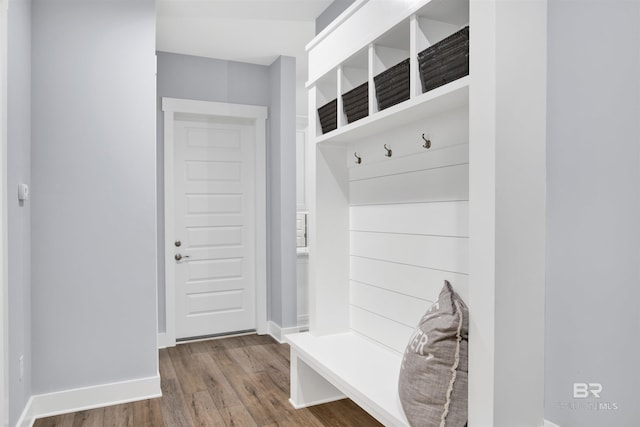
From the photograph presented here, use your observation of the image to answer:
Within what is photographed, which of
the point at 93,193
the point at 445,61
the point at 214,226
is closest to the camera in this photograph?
the point at 445,61

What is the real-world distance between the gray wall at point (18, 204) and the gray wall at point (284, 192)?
1.97m

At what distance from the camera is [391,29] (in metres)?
1.90

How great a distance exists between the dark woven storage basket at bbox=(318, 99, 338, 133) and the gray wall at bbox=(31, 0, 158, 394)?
1.10m

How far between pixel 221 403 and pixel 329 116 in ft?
6.14

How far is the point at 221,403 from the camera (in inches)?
105

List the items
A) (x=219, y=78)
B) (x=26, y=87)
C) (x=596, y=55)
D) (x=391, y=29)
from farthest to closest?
(x=219, y=78) → (x=26, y=87) → (x=391, y=29) → (x=596, y=55)

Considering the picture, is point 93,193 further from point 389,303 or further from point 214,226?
point 389,303

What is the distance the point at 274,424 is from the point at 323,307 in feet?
2.28

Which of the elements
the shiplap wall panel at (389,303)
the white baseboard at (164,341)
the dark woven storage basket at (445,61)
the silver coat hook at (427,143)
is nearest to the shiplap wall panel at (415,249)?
the shiplap wall panel at (389,303)

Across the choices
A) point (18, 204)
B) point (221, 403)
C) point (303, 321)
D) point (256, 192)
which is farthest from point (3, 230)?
point (303, 321)

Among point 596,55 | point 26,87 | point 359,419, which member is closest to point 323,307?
point 359,419

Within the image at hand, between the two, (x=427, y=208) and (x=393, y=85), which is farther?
(x=427, y=208)

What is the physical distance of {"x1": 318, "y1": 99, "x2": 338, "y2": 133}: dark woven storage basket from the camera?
2439 mm

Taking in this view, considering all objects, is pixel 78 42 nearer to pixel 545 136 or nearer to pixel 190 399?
pixel 190 399
